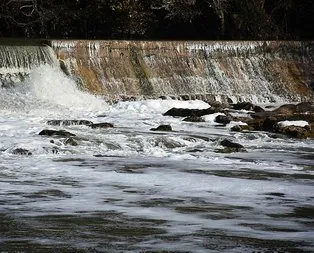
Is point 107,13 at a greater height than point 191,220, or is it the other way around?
point 107,13

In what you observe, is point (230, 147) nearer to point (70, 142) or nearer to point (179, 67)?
point (70, 142)

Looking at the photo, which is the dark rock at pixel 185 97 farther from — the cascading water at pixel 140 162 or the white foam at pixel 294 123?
the white foam at pixel 294 123

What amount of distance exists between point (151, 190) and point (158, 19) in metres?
20.5

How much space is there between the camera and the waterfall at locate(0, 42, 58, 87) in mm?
19609

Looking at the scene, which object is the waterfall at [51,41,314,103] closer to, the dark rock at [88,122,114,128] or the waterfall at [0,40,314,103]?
the waterfall at [0,40,314,103]

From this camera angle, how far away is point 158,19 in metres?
28.4

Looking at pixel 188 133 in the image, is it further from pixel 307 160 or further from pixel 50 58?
pixel 50 58

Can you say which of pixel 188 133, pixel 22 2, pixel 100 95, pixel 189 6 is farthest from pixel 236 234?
pixel 189 6

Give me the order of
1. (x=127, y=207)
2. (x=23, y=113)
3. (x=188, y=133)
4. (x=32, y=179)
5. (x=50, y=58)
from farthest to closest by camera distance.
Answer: (x=50, y=58) < (x=23, y=113) < (x=188, y=133) < (x=32, y=179) < (x=127, y=207)

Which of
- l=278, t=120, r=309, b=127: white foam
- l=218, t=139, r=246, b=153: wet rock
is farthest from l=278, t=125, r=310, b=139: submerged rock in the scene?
l=218, t=139, r=246, b=153: wet rock

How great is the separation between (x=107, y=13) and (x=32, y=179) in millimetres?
18245

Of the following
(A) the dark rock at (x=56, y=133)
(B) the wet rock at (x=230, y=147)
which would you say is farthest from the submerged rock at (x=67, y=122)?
(B) the wet rock at (x=230, y=147)

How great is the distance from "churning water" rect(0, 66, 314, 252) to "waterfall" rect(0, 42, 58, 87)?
3.51 meters

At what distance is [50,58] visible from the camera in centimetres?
2048
